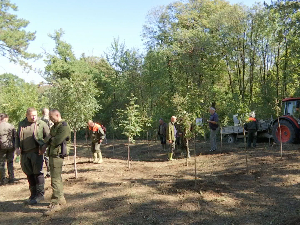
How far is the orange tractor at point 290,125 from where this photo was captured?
1158cm

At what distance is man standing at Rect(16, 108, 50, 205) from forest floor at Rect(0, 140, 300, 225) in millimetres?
384

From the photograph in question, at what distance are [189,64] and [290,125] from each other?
451 inches

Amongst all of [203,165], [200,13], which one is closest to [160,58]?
[200,13]

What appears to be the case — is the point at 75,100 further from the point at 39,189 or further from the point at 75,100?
the point at 39,189

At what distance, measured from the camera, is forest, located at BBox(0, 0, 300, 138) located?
1786 centimetres

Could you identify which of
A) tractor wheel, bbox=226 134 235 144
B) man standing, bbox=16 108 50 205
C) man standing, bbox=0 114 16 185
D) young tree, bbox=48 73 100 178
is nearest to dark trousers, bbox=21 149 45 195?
man standing, bbox=16 108 50 205

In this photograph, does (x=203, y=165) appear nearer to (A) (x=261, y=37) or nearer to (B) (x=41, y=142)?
(B) (x=41, y=142)

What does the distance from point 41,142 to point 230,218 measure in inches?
157

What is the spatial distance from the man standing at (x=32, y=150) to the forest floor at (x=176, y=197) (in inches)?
15.1

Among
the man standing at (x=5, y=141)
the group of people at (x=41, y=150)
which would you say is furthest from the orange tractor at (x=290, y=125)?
the man standing at (x=5, y=141)

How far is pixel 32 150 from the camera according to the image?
18.9 feet

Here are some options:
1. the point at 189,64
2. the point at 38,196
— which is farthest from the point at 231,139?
the point at 38,196

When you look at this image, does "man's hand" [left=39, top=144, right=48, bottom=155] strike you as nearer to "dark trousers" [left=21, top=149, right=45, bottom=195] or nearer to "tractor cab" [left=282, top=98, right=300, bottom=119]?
"dark trousers" [left=21, top=149, right=45, bottom=195]

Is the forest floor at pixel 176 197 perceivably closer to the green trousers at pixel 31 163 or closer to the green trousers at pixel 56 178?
the green trousers at pixel 56 178
